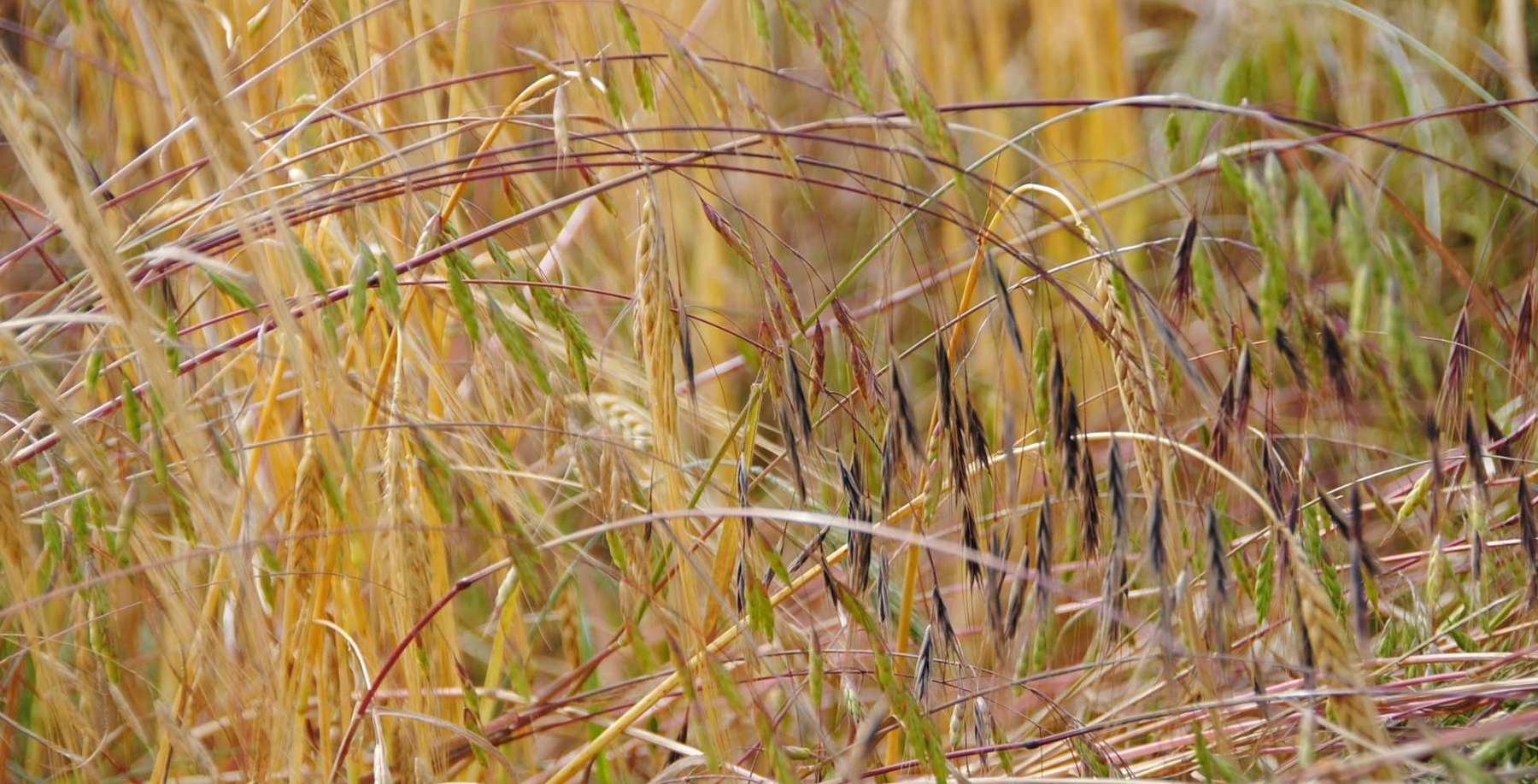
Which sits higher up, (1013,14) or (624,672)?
(1013,14)

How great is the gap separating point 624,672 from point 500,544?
54 cm

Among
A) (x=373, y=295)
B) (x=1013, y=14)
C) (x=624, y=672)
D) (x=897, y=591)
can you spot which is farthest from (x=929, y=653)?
(x=1013, y=14)

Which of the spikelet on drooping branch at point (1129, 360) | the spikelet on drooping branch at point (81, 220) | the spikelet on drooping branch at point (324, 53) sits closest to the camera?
the spikelet on drooping branch at point (81, 220)

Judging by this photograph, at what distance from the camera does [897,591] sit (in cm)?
100

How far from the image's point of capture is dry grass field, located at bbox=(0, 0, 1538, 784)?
0.58 metres

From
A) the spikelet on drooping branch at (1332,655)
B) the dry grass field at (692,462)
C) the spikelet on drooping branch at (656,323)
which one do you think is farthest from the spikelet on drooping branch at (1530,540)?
the spikelet on drooping branch at (656,323)

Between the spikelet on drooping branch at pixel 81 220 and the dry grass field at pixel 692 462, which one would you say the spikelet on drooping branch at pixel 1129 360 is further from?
the spikelet on drooping branch at pixel 81 220

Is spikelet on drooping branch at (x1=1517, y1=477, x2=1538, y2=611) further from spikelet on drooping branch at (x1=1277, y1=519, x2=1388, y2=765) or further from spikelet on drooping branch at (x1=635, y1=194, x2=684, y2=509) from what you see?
spikelet on drooping branch at (x1=635, y1=194, x2=684, y2=509)

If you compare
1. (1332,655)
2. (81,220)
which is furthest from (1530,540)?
(81,220)

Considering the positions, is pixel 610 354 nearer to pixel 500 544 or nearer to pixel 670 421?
pixel 500 544

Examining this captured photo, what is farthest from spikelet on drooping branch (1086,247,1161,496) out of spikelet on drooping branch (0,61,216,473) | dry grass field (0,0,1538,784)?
spikelet on drooping branch (0,61,216,473)

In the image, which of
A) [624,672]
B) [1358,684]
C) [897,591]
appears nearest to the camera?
[1358,684]

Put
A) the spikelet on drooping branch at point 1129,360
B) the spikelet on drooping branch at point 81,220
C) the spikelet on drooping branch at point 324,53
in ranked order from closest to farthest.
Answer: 1. the spikelet on drooping branch at point 81,220
2. the spikelet on drooping branch at point 1129,360
3. the spikelet on drooping branch at point 324,53

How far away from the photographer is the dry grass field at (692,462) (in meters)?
0.58
